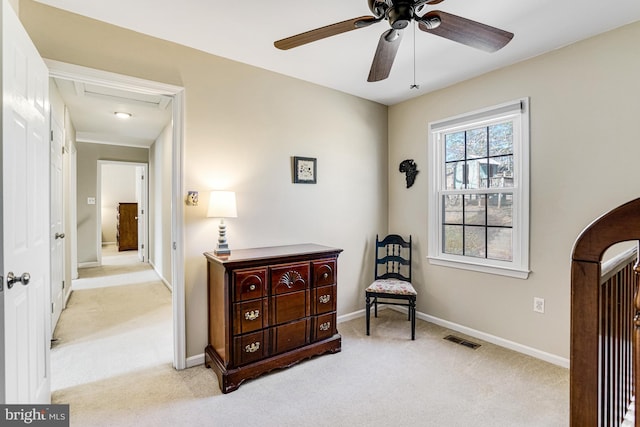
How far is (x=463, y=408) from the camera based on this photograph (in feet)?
6.71

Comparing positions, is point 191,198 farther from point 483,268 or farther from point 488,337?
point 488,337

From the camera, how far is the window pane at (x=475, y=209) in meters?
3.15

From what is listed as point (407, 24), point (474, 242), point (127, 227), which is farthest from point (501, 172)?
point (127, 227)

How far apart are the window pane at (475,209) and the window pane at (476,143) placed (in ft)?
1.34

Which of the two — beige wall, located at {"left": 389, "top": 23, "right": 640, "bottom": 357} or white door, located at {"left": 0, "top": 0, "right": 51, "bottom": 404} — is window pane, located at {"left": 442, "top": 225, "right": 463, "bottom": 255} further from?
white door, located at {"left": 0, "top": 0, "right": 51, "bottom": 404}

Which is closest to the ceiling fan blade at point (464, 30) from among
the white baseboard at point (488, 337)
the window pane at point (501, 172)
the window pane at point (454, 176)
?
the window pane at point (501, 172)

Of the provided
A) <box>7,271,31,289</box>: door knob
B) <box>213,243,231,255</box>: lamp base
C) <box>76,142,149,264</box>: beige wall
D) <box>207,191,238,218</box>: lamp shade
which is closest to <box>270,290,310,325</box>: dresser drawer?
<box>213,243,231,255</box>: lamp base

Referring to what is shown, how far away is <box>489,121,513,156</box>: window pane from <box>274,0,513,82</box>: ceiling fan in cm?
128

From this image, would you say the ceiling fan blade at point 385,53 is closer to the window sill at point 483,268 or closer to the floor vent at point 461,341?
the window sill at point 483,268

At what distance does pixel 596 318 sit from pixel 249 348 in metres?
2.09

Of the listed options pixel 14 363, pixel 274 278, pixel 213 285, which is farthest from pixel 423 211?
pixel 14 363

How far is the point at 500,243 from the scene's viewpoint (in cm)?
302

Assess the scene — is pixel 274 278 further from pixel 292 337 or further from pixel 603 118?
pixel 603 118

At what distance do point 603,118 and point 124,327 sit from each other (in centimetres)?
463
